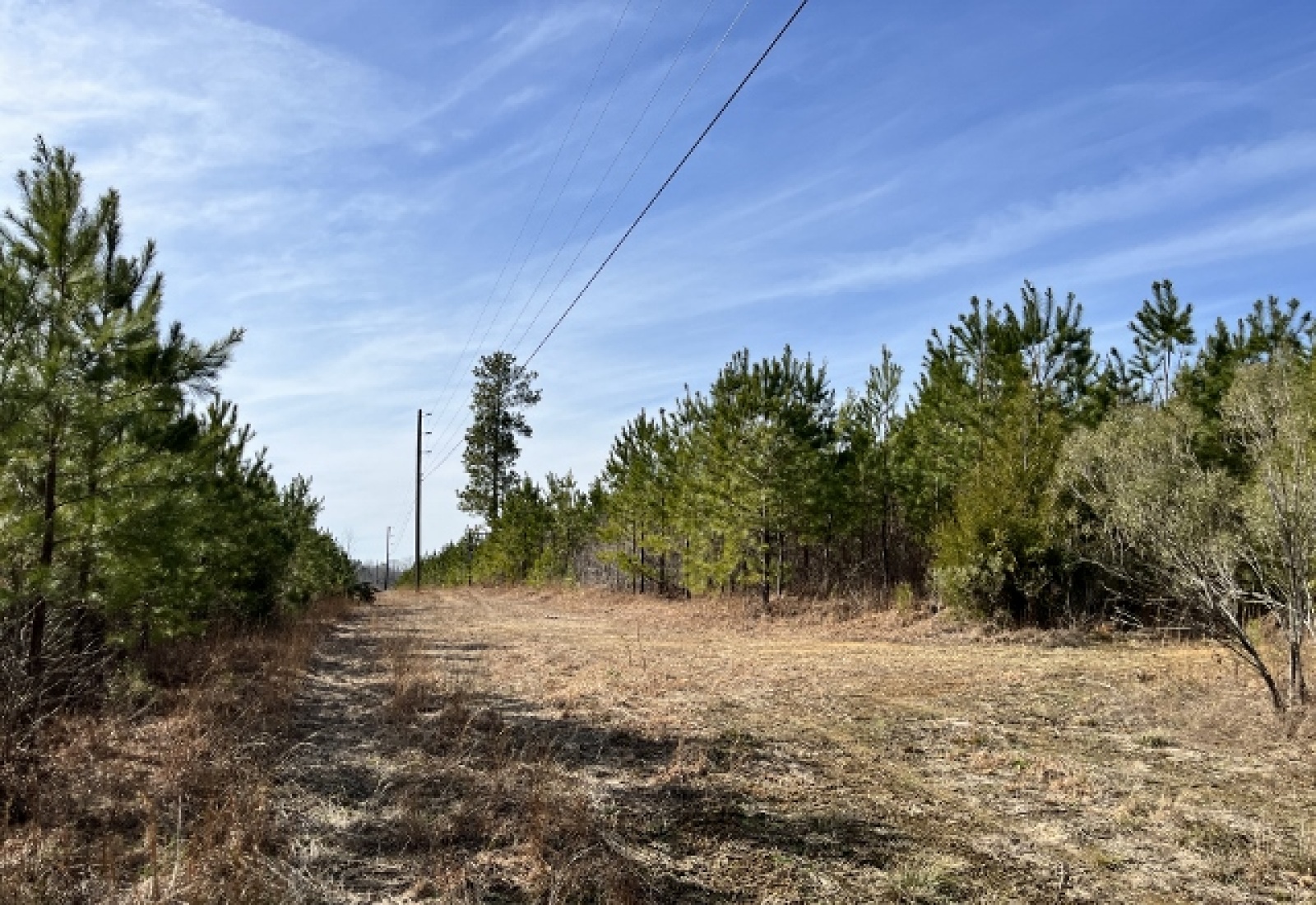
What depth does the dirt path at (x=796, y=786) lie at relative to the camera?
15.8 ft

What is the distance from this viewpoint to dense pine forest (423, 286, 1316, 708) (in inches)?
364

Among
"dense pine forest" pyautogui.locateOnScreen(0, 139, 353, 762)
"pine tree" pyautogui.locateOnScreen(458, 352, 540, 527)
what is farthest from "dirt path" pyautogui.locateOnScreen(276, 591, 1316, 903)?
"pine tree" pyautogui.locateOnScreen(458, 352, 540, 527)

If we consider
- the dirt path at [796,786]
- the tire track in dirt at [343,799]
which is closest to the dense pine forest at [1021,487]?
the dirt path at [796,786]

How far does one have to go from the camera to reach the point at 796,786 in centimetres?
660

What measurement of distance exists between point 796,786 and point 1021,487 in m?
13.2

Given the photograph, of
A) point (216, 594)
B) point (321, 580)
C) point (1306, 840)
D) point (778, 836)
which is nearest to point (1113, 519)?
point (1306, 840)

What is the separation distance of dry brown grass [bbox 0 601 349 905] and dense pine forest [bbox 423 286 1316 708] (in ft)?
29.3

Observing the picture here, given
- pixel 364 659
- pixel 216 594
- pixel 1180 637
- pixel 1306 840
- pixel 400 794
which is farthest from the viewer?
pixel 1180 637

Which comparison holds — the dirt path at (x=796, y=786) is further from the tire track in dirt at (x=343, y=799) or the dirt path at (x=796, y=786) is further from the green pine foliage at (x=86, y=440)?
the green pine foliage at (x=86, y=440)

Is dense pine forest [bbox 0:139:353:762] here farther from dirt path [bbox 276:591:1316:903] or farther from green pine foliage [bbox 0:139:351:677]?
dirt path [bbox 276:591:1316:903]

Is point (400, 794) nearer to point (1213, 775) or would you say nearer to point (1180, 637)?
point (1213, 775)

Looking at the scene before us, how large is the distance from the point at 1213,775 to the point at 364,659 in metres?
12.0

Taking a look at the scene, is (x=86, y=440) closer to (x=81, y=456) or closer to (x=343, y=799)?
(x=81, y=456)

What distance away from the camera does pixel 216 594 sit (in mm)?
13258
